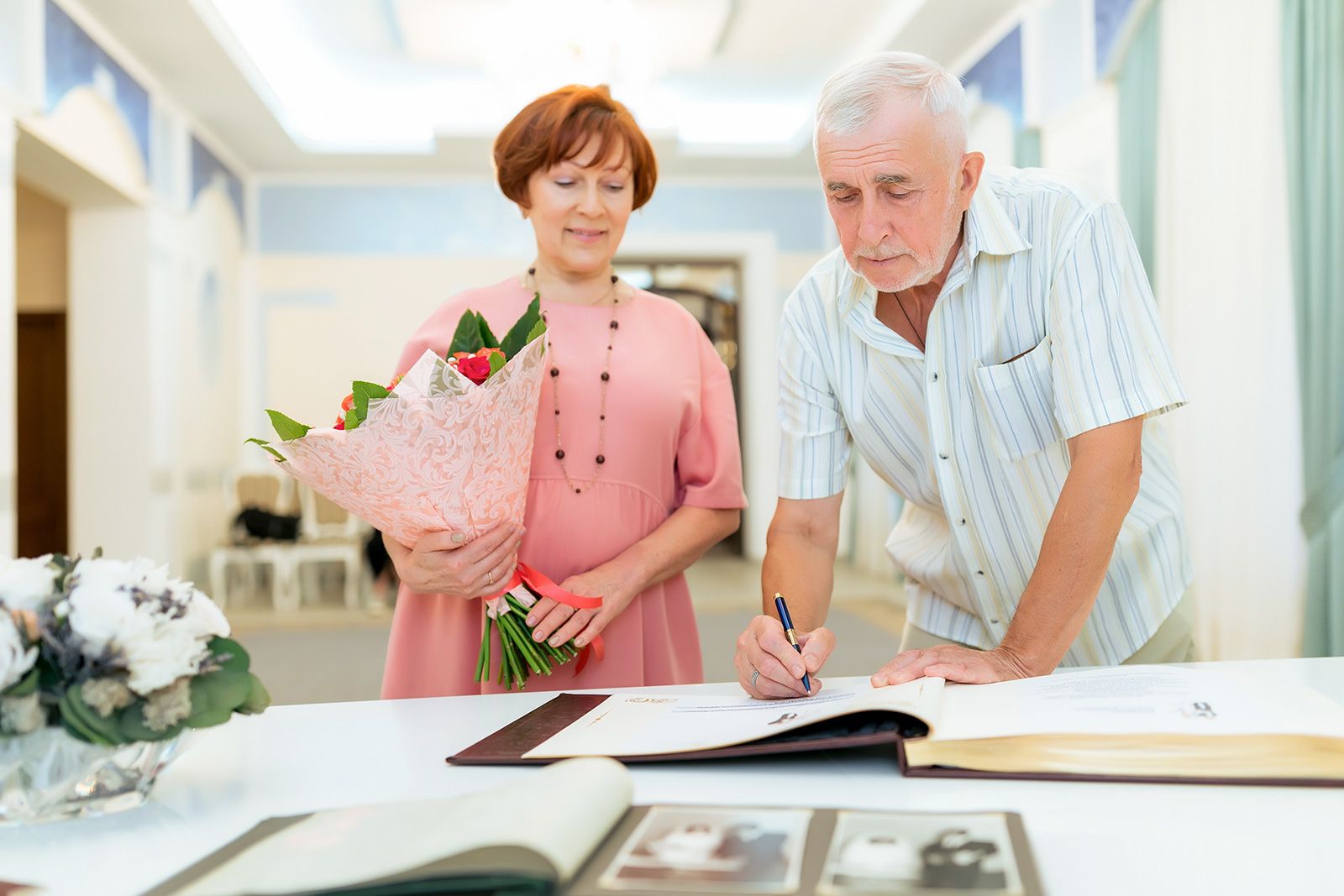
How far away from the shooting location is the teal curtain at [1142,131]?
4.66m

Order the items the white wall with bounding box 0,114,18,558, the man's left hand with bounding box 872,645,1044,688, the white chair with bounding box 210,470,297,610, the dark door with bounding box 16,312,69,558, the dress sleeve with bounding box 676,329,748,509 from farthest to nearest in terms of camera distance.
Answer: the dark door with bounding box 16,312,69,558
the white chair with bounding box 210,470,297,610
the white wall with bounding box 0,114,18,558
the dress sleeve with bounding box 676,329,748,509
the man's left hand with bounding box 872,645,1044,688

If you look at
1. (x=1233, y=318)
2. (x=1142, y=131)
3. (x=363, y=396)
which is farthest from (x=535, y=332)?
(x=1142, y=131)

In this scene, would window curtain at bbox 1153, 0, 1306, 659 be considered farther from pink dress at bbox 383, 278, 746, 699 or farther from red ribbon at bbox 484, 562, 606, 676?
red ribbon at bbox 484, 562, 606, 676

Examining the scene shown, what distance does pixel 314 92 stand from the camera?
26.8 ft

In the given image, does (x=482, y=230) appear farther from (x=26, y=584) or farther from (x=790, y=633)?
(x=26, y=584)

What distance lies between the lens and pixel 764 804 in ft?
2.71

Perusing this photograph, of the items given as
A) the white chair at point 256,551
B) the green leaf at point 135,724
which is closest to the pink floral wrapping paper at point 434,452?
the green leaf at point 135,724

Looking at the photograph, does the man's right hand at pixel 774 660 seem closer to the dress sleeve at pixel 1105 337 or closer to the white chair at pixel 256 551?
the dress sleeve at pixel 1105 337

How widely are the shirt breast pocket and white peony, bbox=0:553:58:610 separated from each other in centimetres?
114

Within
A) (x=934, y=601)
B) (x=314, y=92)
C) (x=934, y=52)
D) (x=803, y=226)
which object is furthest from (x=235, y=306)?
(x=934, y=601)

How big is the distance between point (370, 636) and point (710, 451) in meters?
4.77

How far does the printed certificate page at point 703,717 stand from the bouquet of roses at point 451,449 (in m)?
0.35

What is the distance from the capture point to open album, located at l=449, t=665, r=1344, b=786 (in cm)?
87

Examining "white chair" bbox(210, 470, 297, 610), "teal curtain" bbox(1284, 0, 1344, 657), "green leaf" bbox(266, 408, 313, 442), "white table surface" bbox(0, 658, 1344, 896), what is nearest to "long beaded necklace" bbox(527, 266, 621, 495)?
"green leaf" bbox(266, 408, 313, 442)
